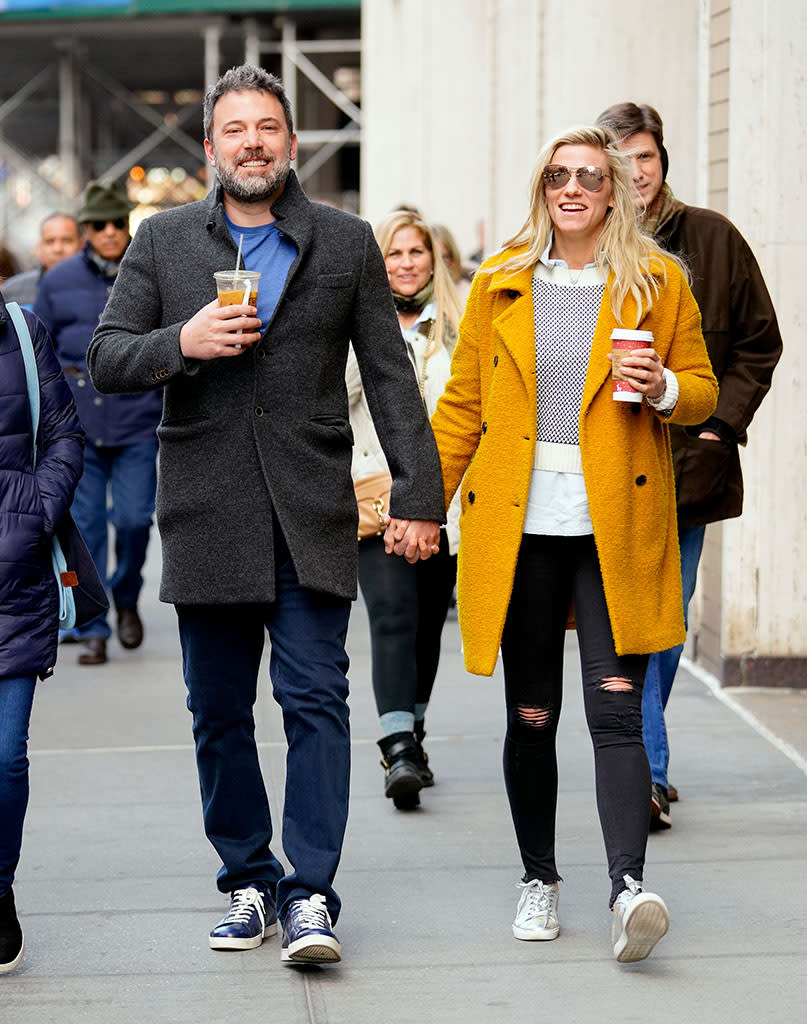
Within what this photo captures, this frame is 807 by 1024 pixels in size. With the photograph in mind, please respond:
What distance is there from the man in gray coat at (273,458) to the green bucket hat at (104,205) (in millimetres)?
4437

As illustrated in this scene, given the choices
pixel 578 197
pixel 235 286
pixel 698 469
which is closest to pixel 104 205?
pixel 698 469

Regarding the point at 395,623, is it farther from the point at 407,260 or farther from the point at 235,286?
the point at 235,286

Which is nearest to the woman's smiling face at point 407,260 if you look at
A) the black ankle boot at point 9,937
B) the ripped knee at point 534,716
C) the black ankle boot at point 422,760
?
the black ankle boot at point 422,760

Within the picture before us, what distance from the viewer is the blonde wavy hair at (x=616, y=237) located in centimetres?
431

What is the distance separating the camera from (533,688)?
174 inches

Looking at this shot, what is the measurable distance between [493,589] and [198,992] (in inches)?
45.7

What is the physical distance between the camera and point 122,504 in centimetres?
863

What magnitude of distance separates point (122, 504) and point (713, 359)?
3.90 metres

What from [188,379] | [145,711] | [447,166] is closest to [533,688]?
[188,379]

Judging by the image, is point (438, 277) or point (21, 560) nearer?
point (21, 560)

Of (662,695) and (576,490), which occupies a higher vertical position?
(576,490)

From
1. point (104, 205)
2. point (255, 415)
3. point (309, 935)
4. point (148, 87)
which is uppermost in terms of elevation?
point (148, 87)

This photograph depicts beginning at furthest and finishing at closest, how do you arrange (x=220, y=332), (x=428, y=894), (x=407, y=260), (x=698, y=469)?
(x=407, y=260), (x=698, y=469), (x=428, y=894), (x=220, y=332)

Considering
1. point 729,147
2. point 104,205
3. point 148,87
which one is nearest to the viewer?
point 729,147
